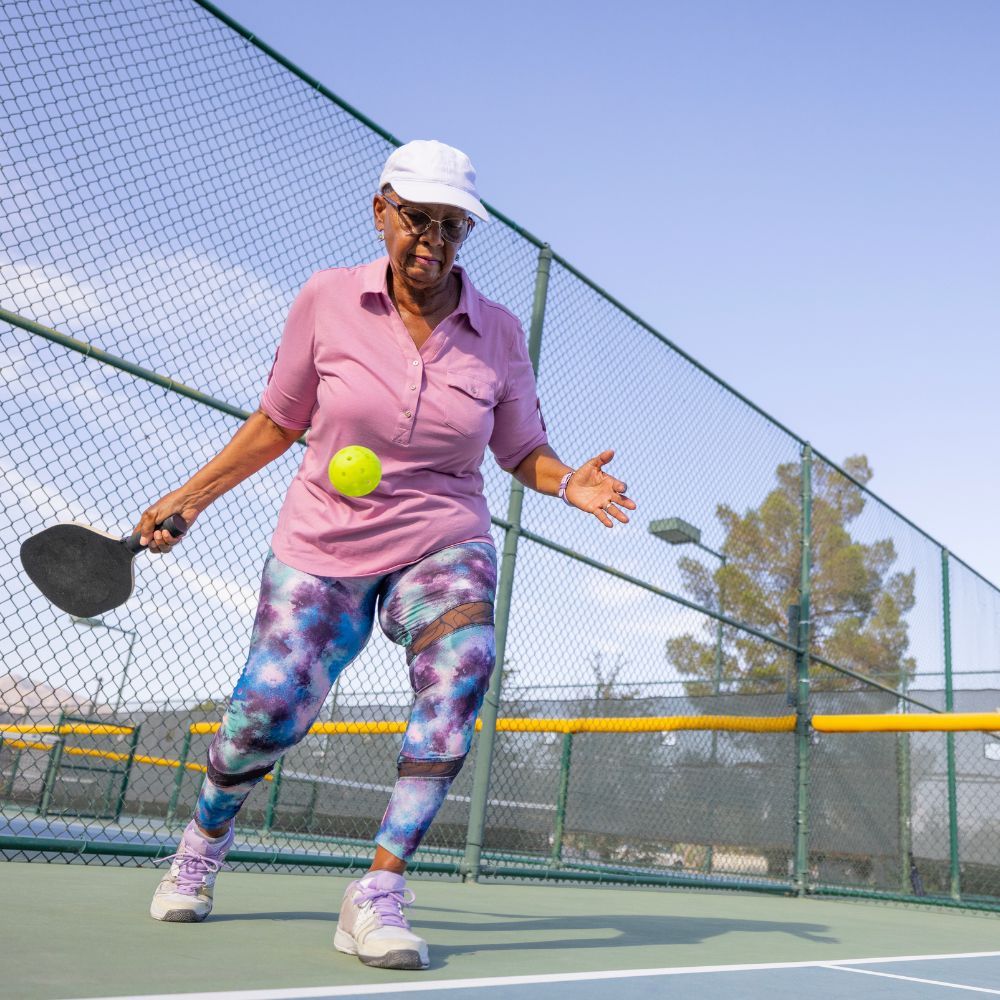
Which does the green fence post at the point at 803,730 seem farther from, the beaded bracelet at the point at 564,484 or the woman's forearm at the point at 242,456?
the woman's forearm at the point at 242,456

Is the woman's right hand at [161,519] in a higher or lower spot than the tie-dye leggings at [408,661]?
higher

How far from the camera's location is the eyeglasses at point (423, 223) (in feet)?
8.13

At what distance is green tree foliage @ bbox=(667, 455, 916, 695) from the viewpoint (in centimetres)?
859

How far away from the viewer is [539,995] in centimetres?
192

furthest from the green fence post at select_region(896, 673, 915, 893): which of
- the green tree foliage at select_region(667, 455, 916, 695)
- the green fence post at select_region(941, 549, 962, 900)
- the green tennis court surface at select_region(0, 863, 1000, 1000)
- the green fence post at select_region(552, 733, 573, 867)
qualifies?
the green tennis court surface at select_region(0, 863, 1000, 1000)

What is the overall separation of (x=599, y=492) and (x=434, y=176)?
85cm

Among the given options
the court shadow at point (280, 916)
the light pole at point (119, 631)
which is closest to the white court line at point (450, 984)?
the court shadow at point (280, 916)

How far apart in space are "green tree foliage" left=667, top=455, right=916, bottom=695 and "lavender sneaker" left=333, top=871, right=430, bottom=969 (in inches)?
204

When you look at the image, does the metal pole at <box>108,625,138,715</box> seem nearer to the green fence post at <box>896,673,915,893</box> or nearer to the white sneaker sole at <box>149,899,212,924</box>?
the white sneaker sole at <box>149,899,212,924</box>

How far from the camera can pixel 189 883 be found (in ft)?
8.19

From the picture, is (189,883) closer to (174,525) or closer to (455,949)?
(455,949)

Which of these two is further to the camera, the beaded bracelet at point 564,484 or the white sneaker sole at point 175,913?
the beaded bracelet at point 564,484

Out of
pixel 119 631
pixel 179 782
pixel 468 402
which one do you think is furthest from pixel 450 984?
pixel 179 782

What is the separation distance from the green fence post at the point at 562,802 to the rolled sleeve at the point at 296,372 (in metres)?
5.23
